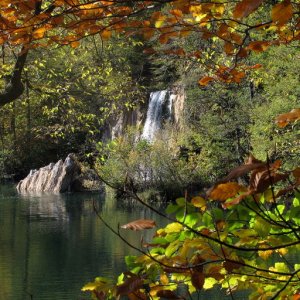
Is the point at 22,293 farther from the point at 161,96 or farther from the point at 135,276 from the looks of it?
the point at 161,96

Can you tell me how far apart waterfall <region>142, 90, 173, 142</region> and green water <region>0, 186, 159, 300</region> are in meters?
7.05

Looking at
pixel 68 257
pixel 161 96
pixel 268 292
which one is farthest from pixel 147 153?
pixel 268 292

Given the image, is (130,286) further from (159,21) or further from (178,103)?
(178,103)

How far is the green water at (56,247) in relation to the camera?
35.4 ft

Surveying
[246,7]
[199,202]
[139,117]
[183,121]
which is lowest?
[199,202]

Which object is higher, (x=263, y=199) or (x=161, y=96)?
(x=161, y=96)

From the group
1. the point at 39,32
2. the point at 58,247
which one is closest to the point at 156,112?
the point at 58,247

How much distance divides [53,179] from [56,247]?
12.5m

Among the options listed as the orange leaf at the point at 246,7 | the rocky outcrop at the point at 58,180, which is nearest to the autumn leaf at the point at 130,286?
the orange leaf at the point at 246,7

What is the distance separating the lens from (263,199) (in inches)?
73.4

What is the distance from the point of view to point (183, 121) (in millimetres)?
25734

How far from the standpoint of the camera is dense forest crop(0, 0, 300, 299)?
186 cm

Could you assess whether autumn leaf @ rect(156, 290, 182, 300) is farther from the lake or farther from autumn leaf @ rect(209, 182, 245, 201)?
the lake

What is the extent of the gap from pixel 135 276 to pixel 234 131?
21.4m
